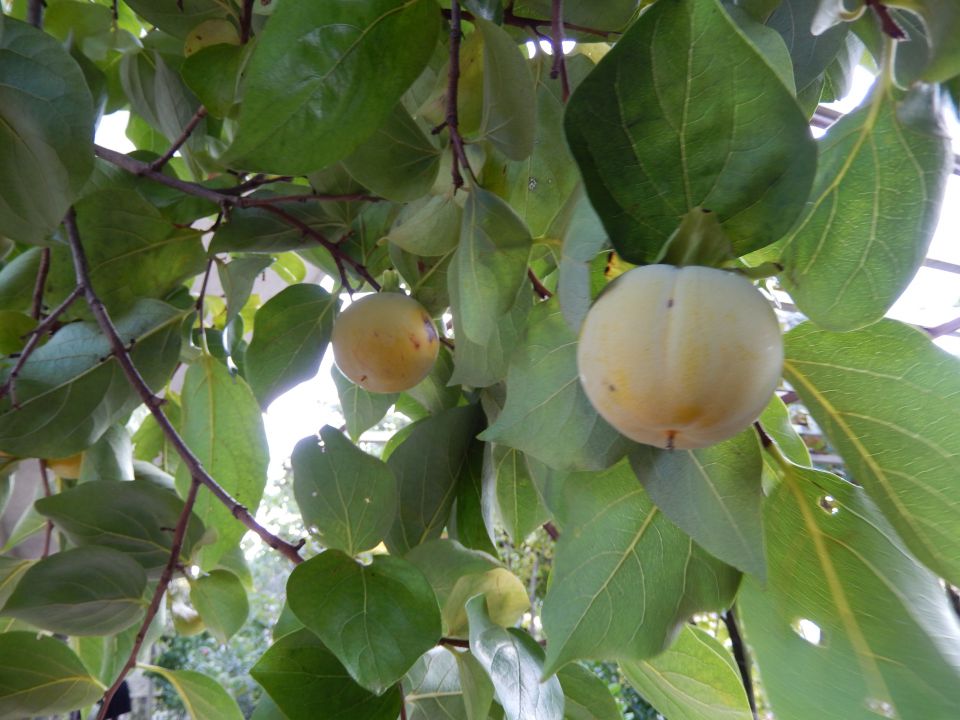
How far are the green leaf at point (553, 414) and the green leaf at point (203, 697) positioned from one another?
45 cm

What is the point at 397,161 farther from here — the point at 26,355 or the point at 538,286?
the point at 26,355

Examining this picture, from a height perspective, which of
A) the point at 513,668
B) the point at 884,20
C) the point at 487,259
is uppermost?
the point at 884,20

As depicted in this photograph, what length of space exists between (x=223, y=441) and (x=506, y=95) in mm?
421

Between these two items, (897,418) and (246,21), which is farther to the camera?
(246,21)

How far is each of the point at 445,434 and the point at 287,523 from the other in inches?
162

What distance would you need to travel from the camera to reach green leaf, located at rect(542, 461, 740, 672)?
1.15ft

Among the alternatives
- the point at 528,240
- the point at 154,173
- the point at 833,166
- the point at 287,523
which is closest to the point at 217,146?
the point at 154,173

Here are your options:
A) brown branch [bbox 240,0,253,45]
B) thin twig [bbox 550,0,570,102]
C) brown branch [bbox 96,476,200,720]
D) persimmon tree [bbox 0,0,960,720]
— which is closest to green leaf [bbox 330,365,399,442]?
persimmon tree [bbox 0,0,960,720]

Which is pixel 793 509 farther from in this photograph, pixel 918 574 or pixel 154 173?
pixel 154 173

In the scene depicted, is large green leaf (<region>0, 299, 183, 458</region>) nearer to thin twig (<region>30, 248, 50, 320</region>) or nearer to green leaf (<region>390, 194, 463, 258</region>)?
thin twig (<region>30, 248, 50, 320</region>)

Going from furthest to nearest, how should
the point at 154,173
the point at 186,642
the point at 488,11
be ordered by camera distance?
the point at 186,642 → the point at 154,173 → the point at 488,11

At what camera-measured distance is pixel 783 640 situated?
1.13 ft

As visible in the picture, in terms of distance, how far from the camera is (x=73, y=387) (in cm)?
56

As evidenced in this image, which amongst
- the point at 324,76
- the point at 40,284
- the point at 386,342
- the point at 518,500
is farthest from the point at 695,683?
the point at 40,284
